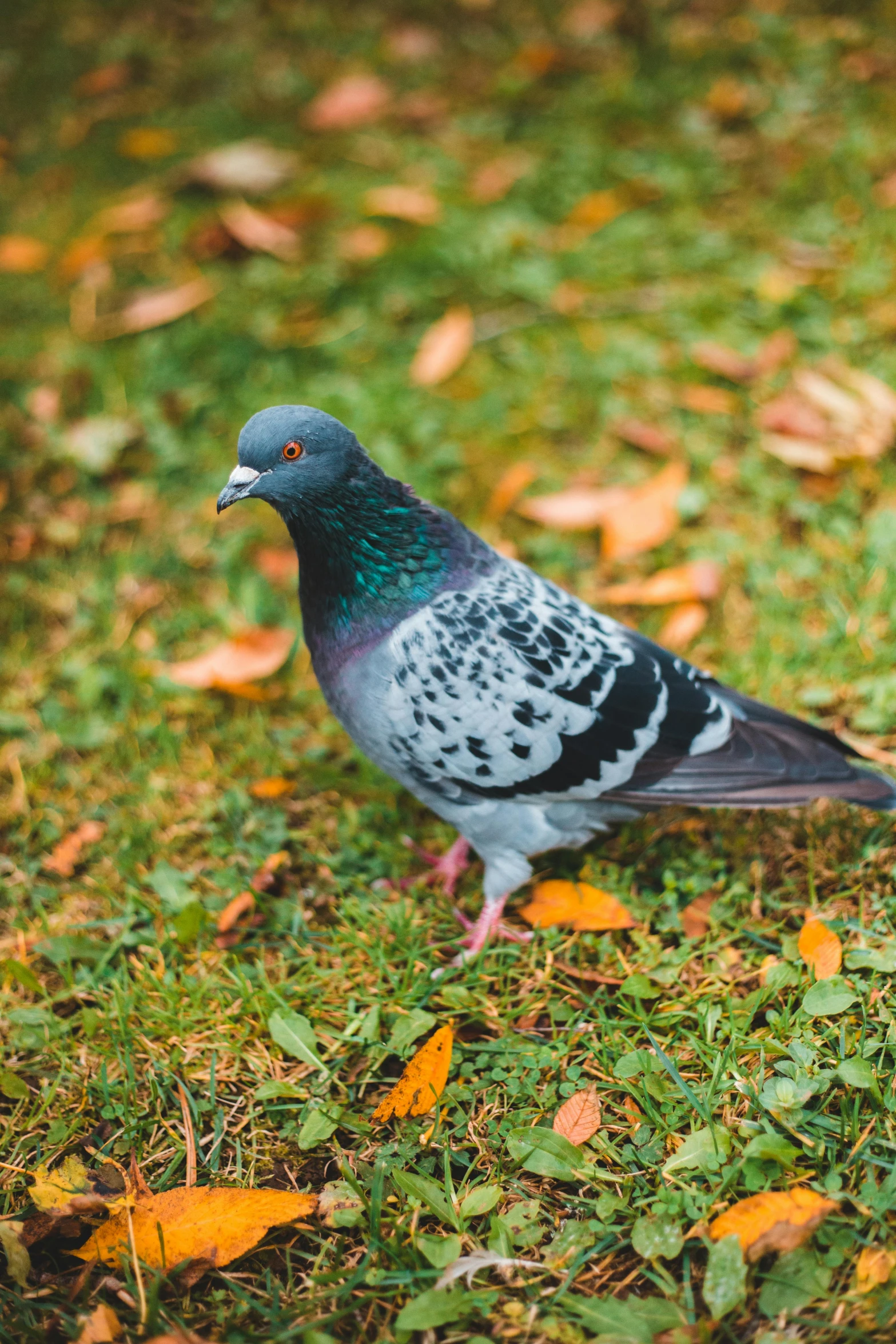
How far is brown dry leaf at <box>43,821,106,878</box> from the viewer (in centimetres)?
296

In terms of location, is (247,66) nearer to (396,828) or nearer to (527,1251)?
(396,828)

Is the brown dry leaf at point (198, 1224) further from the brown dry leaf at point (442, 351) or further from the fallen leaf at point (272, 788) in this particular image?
the brown dry leaf at point (442, 351)

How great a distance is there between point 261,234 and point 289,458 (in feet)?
9.73

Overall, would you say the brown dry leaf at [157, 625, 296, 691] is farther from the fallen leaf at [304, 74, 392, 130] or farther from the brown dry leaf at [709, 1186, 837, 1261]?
the fallen leaf at [304, 74, 392, 130]

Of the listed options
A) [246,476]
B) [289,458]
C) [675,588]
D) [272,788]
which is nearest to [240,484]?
[246,476]

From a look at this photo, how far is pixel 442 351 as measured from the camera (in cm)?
441

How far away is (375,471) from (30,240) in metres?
3.71

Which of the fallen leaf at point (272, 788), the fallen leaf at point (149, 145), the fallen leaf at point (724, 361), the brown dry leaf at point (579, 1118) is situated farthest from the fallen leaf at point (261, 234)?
the brown dry leaf at point (579, 1118)

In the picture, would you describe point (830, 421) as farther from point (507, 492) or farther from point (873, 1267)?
point (873, 1267)

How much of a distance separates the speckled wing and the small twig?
3.25 feet

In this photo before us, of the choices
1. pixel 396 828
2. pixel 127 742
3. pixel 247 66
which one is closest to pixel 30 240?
pixel 247 66

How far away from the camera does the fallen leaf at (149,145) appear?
5453 mm

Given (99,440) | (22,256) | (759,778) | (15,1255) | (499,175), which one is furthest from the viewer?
(499,175)

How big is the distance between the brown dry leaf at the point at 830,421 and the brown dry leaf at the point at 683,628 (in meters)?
0.85
